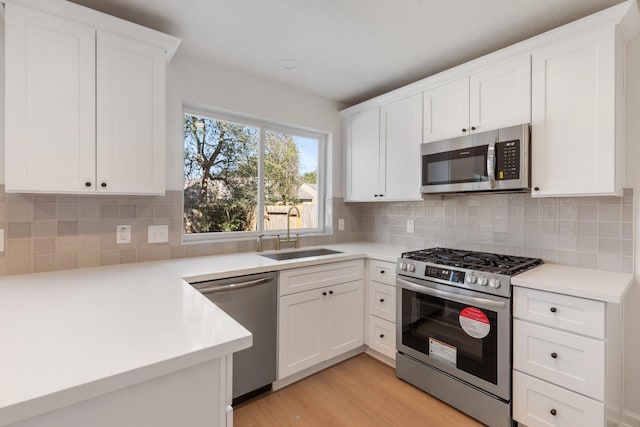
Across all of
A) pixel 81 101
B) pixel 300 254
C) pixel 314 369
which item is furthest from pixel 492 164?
pixel 81 101

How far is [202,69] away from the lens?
239 cm

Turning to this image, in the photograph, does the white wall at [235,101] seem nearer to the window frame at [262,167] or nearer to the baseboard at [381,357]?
the window frame at [262,167]

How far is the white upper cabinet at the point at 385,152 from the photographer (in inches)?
103

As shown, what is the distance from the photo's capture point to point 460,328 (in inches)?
77.1

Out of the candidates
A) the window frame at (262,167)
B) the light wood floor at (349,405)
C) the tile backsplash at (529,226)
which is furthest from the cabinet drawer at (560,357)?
the window frame at (262,167)

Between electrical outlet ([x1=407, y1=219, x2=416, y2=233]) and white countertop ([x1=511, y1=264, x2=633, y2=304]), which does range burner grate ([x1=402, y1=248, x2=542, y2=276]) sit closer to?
white countertop ([x1=511, y1=264, x2=633, y2=304])

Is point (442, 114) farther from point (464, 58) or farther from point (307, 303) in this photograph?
point (307, 303)

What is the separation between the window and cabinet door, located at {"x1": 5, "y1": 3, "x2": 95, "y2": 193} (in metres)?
0.82

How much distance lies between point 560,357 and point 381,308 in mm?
1201

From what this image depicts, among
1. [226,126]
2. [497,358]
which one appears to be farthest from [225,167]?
[497,358]

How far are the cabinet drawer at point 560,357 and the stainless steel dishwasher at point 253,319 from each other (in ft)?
4.86

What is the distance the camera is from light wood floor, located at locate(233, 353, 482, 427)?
1893mm

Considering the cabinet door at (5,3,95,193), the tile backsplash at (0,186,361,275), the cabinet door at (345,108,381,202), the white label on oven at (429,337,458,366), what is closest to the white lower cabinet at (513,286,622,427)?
the white label on oven at (429,337,458,366)

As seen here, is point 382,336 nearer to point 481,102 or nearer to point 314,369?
point 314,369
